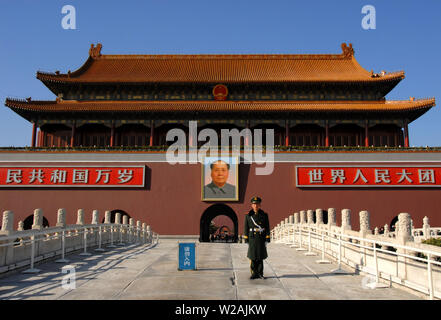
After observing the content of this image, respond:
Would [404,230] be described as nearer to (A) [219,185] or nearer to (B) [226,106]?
(A) [219,185]

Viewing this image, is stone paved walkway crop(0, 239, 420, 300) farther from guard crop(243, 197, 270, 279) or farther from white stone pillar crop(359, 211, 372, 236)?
white stone pillar crop(359, 211, 372, 236)

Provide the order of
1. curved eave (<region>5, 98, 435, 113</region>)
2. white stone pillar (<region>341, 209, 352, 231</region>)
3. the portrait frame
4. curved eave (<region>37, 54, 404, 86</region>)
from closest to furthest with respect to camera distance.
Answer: white stone pillar (<region>341, 209, 352, 231</region>) < the portrait frame < curved eave (<region>5, 98, 435, 113</region>) < curved eave (<region>37, 54, 404, 86</region>)

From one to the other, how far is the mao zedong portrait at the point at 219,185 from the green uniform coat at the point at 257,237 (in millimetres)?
15734

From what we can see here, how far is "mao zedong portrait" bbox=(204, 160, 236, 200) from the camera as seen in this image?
77.3ft

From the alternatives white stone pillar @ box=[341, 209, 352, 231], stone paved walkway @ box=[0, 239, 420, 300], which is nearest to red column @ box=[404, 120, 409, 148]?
white stone pillar @ box=[341, 209, 352, 231]

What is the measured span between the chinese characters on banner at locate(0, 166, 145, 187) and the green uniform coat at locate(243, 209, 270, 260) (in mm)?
16799

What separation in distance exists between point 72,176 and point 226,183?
9.10m

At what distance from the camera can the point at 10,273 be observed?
8164mm

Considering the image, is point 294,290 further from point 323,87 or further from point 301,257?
point 323,87

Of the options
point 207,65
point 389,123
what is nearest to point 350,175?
point 389,123

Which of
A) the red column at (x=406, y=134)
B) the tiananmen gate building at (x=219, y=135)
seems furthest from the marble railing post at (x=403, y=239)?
the red column at (x=406, y=134)

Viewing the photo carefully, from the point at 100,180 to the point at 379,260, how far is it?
18.9 m

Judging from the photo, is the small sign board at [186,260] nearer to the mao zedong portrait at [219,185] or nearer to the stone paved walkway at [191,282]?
the stone paved walkway at [191,282]
